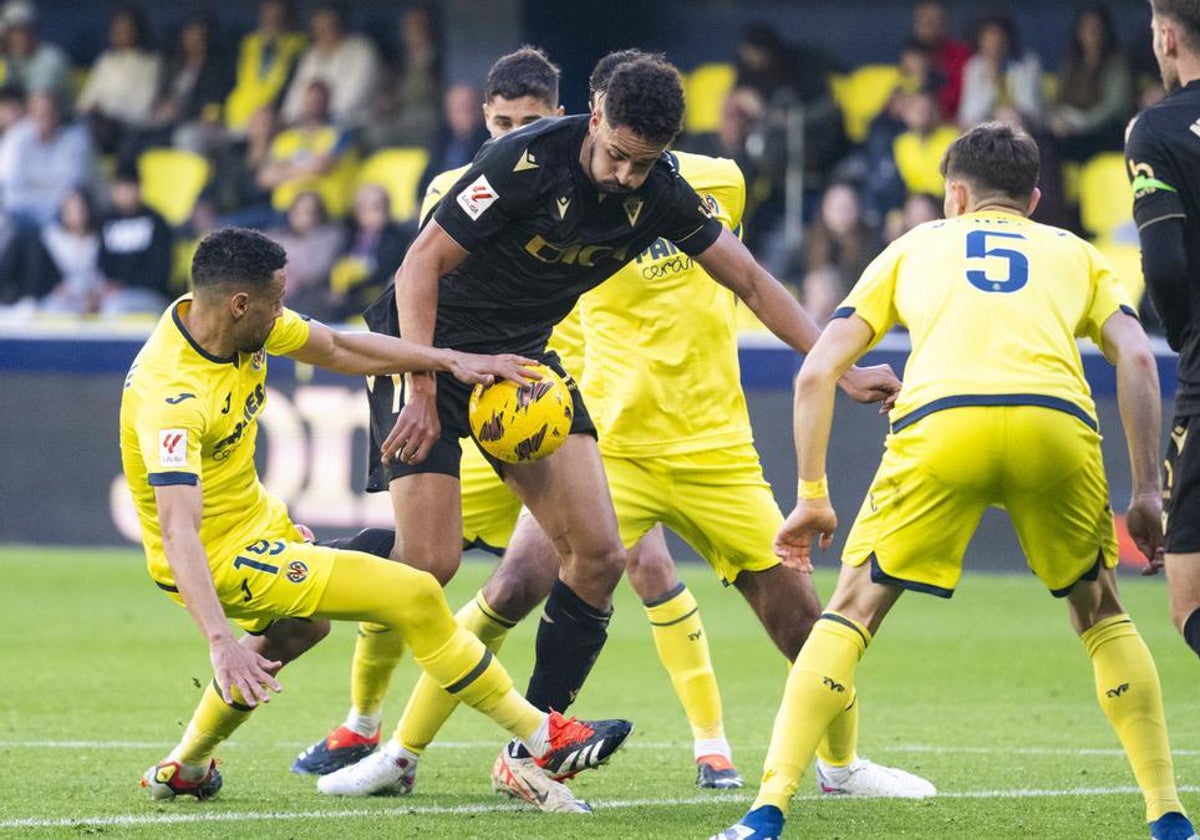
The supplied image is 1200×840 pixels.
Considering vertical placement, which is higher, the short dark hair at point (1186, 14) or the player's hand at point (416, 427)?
the short dark hair at point (1186, 14)

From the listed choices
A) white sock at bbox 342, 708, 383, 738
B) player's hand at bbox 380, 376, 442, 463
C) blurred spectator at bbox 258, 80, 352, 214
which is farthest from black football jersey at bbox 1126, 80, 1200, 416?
blurred spectator at bbox 258, 80, 352, 214

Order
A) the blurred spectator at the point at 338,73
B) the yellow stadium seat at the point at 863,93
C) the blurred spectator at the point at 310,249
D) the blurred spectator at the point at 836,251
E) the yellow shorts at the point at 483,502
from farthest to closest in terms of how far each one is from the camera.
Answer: the blurred spectator at the point at 338,73
the yellow stadium seat at the point at 863,93
the blurred spectator at the point at 310,249
the blurred spectator at the point at 836,251
the yellow shorts at the point at 483,502

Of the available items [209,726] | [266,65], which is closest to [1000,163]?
[209,726]

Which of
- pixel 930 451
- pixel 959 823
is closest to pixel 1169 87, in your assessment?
pixel 930 451

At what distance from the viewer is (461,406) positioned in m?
6.12

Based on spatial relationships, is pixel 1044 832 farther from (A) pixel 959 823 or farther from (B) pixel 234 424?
(B) pixel 234 424

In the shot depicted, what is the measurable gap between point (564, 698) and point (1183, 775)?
6.76 ft

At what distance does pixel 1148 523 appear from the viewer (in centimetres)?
493

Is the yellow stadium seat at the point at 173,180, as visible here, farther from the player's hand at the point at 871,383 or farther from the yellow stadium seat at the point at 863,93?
the player's hand at the point at 871,383

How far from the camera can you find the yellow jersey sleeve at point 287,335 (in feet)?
19.0

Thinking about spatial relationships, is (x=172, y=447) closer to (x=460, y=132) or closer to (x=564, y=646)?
(x=564, y=646)

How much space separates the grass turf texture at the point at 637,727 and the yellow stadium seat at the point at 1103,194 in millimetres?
3449

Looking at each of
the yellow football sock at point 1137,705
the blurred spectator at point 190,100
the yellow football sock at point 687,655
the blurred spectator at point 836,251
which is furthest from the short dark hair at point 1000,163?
the blurred spectator at point 190,100

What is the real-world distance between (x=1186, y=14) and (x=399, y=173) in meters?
12.6
